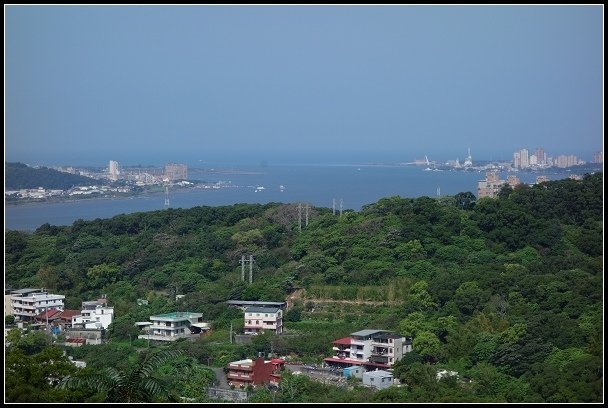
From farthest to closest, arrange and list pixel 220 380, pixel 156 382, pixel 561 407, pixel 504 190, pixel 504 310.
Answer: pixel 504 190 < pixel 504 310 < pixel 220 380 < pixel 561 407 < pixel 156 382

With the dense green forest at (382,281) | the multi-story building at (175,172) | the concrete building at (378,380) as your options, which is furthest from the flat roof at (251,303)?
the multi-story building at (175,172)

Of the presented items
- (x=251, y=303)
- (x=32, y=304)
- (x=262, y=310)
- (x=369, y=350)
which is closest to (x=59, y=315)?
(x=32, y=304)

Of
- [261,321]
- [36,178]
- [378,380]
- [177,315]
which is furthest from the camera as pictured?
[36,178]

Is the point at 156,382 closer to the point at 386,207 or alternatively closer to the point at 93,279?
the point at 93,279

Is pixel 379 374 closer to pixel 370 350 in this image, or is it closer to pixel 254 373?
pixel 370 350

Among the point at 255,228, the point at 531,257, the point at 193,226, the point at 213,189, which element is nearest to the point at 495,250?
the point at 531,257
